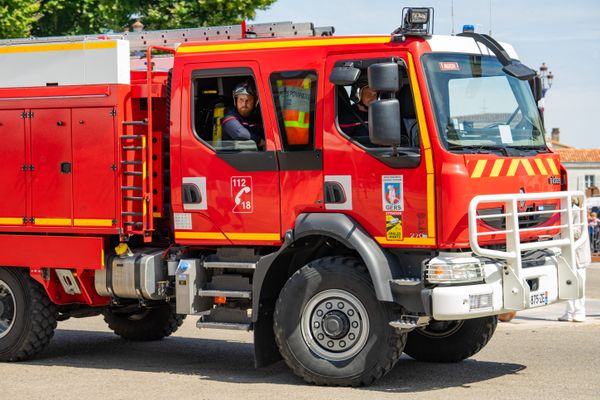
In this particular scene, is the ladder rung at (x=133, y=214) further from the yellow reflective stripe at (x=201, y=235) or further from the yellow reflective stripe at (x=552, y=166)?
the yellow reflective stripe at (x=552, y=166)

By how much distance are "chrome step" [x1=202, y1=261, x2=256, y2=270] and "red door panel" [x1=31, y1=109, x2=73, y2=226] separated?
162cm

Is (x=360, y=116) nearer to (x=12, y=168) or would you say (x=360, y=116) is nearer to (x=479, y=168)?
(x=479, y=168)

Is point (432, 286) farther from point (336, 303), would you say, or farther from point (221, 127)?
point (221, 127)

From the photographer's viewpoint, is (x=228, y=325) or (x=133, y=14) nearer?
(x=228, y=325)

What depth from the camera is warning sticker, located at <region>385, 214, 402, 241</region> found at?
9578 millimetres

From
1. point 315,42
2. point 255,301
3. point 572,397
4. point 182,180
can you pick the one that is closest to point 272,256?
point 255,301

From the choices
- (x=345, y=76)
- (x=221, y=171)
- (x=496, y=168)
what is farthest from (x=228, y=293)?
(x=496, y=168)

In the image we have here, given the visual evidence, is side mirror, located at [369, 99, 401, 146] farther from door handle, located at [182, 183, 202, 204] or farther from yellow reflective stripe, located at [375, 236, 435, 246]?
door handle, located at [182, 183, 202, 204]

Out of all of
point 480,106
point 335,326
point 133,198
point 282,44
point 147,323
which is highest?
point 282,44

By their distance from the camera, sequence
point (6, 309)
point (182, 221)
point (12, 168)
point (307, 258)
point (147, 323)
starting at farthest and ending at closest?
point (147, 323) → point (6, 309) → point (12, 168) → point (182, 221) → point (307, 258)

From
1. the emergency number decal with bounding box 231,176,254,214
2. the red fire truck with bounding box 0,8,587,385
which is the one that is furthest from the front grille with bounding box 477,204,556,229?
the emergency number decal with bounding box 231,176,254,214

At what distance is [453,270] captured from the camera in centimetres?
924

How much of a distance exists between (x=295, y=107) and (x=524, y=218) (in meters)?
2.20

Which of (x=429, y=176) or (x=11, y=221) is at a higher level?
(x=429, y=176)
